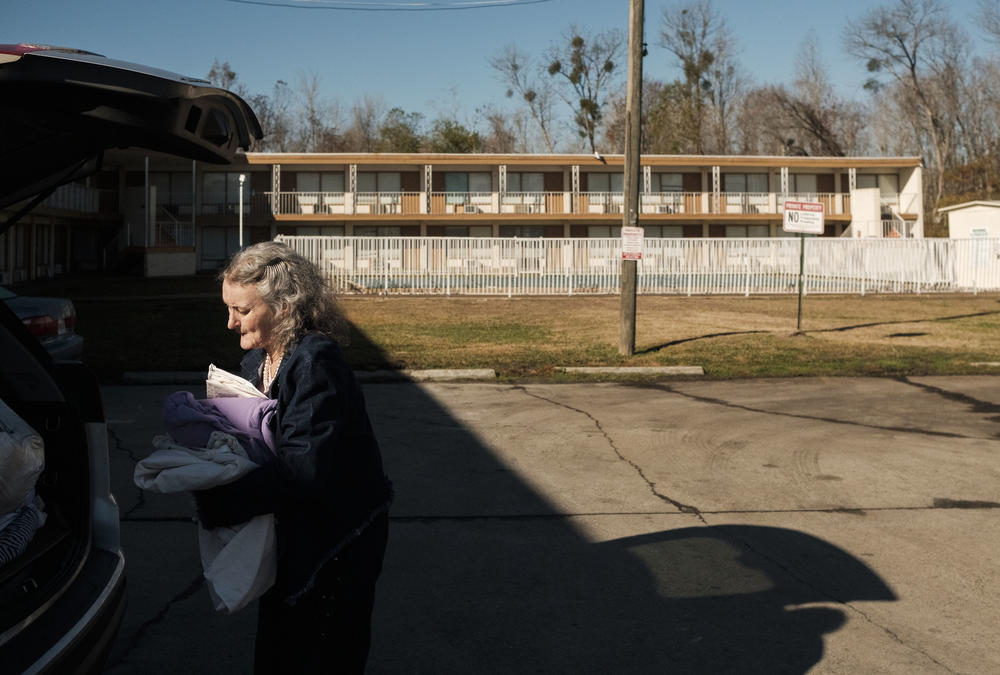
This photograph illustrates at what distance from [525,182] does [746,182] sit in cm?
1167

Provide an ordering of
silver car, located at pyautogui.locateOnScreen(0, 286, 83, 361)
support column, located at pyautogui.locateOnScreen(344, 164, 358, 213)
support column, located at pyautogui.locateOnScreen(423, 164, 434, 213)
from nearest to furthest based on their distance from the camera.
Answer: silver car, located at pyautogui.locateOnScreen(0, 286, 83, 361)
support column, located at pyautogui.locateOnScreen(344, 164, 358, 213)
support column, located at pyautogui.locateOnScreen(423, 164, 434, 213)

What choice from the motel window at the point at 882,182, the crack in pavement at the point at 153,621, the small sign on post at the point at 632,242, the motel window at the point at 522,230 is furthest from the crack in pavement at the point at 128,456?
the motel window at the point at 882,182

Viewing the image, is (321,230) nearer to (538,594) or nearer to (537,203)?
(537,203)

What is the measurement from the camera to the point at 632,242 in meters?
14.3

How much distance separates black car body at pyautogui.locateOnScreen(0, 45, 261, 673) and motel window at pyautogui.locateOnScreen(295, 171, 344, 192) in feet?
151

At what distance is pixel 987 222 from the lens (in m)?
32.5

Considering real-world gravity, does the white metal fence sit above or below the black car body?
above

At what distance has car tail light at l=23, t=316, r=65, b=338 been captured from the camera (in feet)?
29.1

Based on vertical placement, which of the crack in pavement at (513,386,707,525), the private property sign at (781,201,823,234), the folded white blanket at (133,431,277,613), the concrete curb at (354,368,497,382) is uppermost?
the private property sign at (781,201,823,234)

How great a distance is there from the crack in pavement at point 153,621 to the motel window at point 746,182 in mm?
49107

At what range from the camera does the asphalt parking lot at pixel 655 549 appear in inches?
156

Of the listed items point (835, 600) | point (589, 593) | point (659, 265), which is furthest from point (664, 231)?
point (589, 593)

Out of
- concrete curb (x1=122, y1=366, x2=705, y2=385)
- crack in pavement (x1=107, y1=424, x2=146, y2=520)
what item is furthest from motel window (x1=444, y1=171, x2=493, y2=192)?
crack in pavement (x1=107, y1=424, x2=146, y2=520)

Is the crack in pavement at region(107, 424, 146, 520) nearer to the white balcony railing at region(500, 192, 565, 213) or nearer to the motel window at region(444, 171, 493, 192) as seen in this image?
the white balcony railing at region(500, 192, 565, 213)
